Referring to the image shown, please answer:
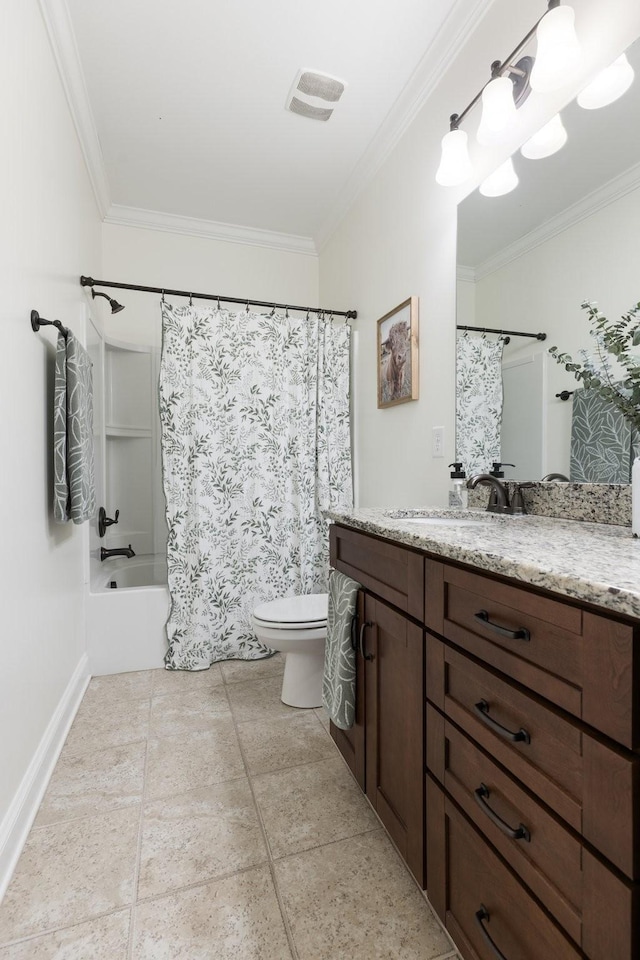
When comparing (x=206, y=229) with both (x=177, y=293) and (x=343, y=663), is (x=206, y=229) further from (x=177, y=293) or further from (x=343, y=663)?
(x=343, y=663)

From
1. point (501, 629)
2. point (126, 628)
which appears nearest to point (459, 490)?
point (501, 629)

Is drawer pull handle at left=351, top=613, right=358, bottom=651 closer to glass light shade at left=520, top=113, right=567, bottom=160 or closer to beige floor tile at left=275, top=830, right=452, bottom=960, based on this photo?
beige floor tile at left=275, top=830, right=452, bottom=960

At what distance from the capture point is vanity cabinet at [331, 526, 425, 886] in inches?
39.5

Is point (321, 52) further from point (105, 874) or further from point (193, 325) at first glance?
point (105, 874)

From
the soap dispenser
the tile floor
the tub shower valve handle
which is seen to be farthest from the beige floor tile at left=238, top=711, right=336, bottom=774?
the tub shower valve handle

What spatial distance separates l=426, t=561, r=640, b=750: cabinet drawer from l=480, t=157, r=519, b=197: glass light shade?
4.32ft

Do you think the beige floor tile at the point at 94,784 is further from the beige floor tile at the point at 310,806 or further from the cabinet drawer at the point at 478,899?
the cabinet drawer at the point at 478,899

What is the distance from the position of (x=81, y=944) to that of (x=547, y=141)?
2328 mm

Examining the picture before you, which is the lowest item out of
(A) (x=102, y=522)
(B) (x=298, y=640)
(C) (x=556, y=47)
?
(B) (x=298, y=640)

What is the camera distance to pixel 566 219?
4.31 ft

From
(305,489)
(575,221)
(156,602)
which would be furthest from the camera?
(305,489)

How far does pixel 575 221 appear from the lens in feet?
4.22

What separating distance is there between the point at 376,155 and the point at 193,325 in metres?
1.25

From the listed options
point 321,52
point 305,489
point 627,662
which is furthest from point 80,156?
point 627,662
